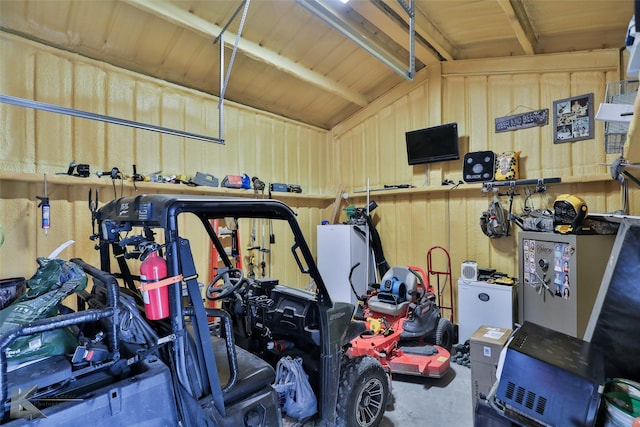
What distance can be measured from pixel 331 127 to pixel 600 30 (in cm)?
397

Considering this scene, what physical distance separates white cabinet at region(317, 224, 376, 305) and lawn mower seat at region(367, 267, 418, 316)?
3.86 feet

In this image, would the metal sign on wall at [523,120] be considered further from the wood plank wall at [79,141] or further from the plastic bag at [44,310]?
the plastic bag at [44,310]

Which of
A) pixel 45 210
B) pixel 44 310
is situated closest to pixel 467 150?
pixel 44 310

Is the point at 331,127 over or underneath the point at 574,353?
over

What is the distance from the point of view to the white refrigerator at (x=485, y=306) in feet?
12.3

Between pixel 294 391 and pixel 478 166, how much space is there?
3787 mm

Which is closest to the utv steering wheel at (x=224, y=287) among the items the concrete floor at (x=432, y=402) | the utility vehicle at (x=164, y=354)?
the utility vehicle at (x=164, y=354)

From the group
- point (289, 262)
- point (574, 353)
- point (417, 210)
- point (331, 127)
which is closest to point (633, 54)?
point (574, 353)

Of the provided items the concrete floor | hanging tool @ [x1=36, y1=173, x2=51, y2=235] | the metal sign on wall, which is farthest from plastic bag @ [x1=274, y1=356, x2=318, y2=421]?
the metal sign on wall

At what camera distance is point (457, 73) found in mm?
4531

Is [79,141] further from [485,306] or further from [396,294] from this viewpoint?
[485,306]

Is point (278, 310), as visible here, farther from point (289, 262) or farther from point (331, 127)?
point (331, 127)

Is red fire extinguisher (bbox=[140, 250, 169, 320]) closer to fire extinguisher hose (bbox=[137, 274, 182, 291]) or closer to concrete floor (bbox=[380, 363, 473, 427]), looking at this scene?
fire extinguisher hose (bbox=[137, 274, 182, 291])

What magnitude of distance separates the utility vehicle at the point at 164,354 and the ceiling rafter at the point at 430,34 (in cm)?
280
